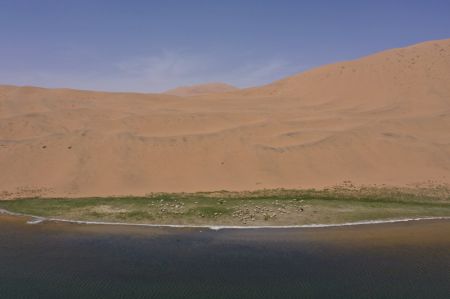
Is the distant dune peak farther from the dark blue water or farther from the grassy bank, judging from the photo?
the dark blue water

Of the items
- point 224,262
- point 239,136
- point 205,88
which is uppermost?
point 205,88

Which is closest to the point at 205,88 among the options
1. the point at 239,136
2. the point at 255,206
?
the point at 239,136

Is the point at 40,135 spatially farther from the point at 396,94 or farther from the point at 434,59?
the point at 434,59

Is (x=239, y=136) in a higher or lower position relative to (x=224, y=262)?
higher

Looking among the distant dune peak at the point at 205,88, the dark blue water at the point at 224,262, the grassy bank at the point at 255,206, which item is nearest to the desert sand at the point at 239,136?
the grassy bank at the point at 255,206

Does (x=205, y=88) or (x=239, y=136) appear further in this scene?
(x=205, y=88)

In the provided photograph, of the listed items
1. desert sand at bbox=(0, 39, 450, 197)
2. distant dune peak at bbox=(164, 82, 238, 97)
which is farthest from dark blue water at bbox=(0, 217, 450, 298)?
distant dune peak at bbox=(164, 82, 238, 97)

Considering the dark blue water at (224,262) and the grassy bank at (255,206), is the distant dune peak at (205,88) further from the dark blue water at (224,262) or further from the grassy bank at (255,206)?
the dark blue water at (224,262)

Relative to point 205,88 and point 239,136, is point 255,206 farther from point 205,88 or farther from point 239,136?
point 205,88
